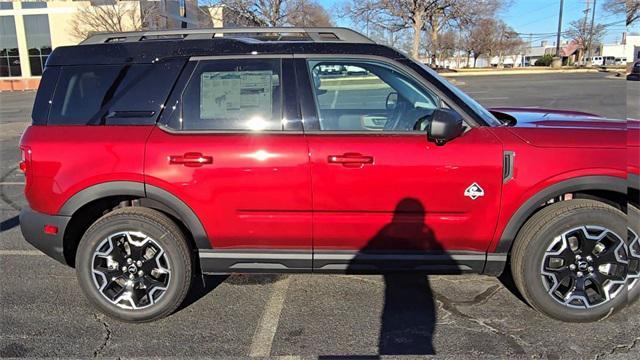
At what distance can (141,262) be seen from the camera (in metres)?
3.14

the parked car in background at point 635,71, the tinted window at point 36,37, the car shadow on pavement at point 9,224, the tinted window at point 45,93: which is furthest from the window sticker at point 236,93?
the tinted window at point 36,37

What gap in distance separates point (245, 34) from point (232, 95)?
64cm

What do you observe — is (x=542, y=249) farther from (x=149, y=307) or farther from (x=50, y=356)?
(x=50, y=356)

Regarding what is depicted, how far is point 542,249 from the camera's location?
9.67ft

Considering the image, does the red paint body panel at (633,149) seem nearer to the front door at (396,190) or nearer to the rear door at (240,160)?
the front door at (396,190)

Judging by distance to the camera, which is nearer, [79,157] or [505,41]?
[79,157]

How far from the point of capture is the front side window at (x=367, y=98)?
310 cm

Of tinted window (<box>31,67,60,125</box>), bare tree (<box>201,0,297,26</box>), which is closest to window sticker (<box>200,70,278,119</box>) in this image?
tinted window (<box>31,67,60,125</box>)

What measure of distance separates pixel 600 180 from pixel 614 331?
965 mm

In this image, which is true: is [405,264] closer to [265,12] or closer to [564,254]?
[564,254]

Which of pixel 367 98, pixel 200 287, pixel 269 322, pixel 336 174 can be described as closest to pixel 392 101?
pixel 367 98

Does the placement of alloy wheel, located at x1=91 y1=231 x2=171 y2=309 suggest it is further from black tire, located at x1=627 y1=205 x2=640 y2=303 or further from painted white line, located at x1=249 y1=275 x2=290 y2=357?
black tire, located at x1=627 y1=205 x2=640 y2=303

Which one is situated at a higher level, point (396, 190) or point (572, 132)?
point (572, 132)

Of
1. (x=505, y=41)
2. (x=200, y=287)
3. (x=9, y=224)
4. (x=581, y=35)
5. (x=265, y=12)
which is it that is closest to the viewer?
(x=200, y=287)
